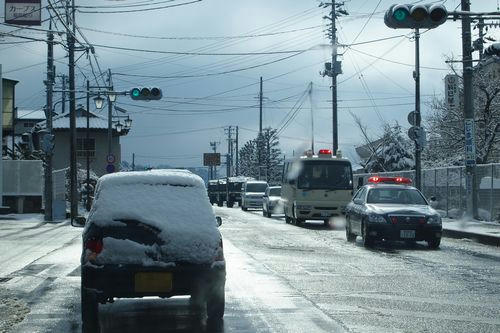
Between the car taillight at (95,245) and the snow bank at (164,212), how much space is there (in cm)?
6

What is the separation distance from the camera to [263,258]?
630 inches

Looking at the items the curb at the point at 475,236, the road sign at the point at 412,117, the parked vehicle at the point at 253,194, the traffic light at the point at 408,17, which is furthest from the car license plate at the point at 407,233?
the parked vehicle at the point at 253,194

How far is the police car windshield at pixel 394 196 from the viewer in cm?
1984

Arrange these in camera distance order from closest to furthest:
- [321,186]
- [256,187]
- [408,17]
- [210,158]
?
[408,17], [321,186], [256,187], [210,158]

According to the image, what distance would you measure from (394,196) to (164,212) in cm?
1272

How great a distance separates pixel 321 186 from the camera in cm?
3025

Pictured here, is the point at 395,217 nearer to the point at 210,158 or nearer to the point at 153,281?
the point at 153,281

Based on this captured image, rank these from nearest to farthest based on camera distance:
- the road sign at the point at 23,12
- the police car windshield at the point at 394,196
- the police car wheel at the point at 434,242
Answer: the police car wheel at the point at 434,242 < the police car windshield at the point at 394,196 < the road sign at the point at 23,12

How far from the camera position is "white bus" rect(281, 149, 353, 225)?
98.8ft

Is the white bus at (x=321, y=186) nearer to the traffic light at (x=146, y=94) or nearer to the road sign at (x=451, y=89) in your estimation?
the road sign at (x=451, y=89)

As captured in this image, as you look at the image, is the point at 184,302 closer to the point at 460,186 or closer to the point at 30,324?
the point at 30,324

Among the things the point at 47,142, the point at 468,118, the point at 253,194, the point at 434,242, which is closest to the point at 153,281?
the point at 434,242

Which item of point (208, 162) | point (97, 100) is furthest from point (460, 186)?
point (208, 162)

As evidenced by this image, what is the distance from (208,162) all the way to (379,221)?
9649 cm
